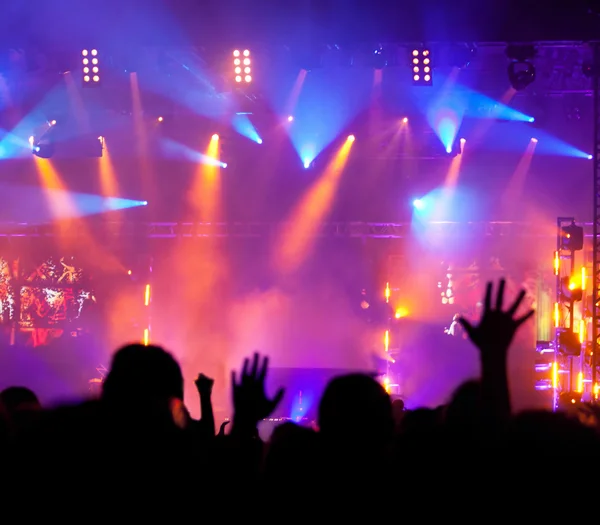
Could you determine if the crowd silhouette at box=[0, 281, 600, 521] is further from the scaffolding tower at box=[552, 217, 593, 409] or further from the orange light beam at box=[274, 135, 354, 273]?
the orange light beam at box=[274, 135, 354, 273]

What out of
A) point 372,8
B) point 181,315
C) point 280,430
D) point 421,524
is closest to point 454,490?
point 421,524

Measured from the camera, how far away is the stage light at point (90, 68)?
10.1m


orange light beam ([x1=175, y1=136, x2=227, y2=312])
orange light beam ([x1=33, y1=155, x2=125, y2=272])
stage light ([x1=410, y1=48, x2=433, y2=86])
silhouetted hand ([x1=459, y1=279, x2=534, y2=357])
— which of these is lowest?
silhouetted hand ([x1=459, y1=279, x2=534, y2=357])

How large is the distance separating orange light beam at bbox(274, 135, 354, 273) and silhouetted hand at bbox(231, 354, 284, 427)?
1251cm

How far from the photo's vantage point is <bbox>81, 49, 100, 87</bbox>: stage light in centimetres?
1013

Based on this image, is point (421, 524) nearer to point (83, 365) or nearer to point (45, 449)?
point (45, 449)

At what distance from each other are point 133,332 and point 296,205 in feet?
14.5

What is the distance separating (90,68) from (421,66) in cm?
443

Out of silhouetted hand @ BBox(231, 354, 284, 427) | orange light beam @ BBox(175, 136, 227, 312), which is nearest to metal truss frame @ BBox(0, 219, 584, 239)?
orange light beam @ BBox(175, 136, 227, 312)

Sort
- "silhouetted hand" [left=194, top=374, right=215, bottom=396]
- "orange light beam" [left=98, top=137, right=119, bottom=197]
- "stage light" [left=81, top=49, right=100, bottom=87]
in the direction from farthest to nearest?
"orange light beam" [left=98, top=137, right=119, bottom=197] → "stage light" [left=81, top=49, right=100, bottom=87] → "silhouetted hand" [left=194, top=374, right=215, bottom=396]

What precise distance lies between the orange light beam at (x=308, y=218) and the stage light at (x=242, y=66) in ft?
15.6

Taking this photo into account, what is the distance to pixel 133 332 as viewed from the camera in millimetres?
15992

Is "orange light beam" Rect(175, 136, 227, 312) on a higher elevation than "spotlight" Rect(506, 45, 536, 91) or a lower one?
lower

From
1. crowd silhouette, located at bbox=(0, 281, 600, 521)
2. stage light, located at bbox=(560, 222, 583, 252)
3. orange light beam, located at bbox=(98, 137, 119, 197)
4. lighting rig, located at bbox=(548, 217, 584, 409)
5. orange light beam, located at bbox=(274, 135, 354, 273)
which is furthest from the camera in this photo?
orange light beam, located at bbox=(98, 137, 119, 197)
